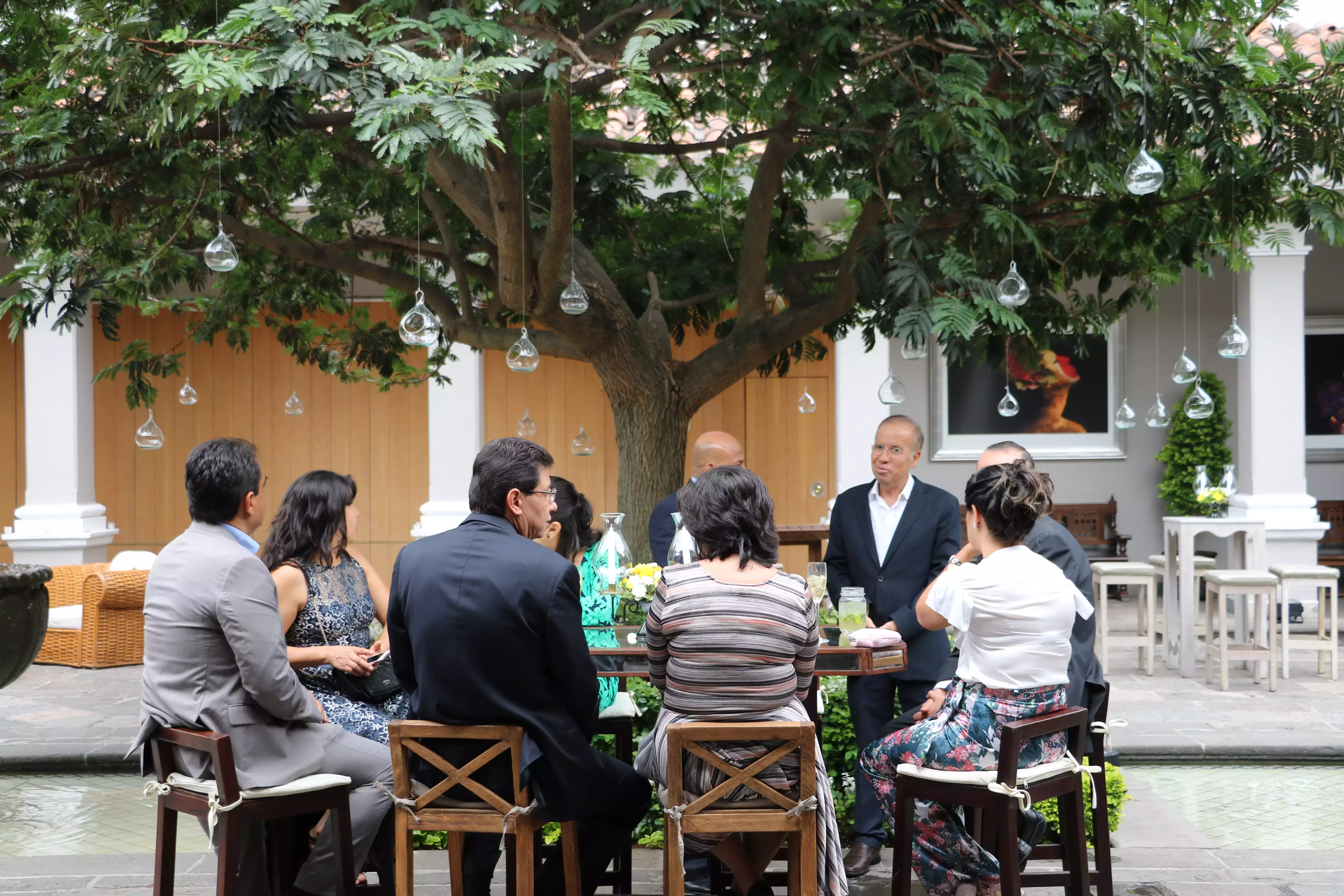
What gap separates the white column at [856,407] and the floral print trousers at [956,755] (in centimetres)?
770

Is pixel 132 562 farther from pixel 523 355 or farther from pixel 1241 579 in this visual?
pixel 1241 579

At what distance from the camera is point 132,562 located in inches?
378

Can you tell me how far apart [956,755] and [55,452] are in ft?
33.2

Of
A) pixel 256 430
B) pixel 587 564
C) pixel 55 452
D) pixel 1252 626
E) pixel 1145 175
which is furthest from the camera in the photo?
pixel 256 430

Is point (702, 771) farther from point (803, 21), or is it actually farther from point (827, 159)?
point (827, 159)

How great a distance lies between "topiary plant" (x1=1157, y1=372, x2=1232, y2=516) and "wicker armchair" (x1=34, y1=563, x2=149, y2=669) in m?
10.0

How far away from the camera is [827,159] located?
225 inches

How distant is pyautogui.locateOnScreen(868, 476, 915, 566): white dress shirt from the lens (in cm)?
501

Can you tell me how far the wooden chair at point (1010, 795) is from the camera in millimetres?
3502

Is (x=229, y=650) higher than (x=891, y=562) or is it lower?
lower

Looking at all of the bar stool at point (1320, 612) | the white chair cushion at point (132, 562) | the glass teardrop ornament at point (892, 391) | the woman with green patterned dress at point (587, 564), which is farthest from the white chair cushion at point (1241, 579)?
the white chair cushion at point (132, 562)

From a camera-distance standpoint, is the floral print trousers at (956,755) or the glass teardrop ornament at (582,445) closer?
the floral print trousers at (956,755)

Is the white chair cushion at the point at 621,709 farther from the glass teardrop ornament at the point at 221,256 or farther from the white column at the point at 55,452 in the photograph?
the white column at the point at 55,452

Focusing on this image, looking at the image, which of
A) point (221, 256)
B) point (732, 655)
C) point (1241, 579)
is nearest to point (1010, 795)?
point (732, 655)
